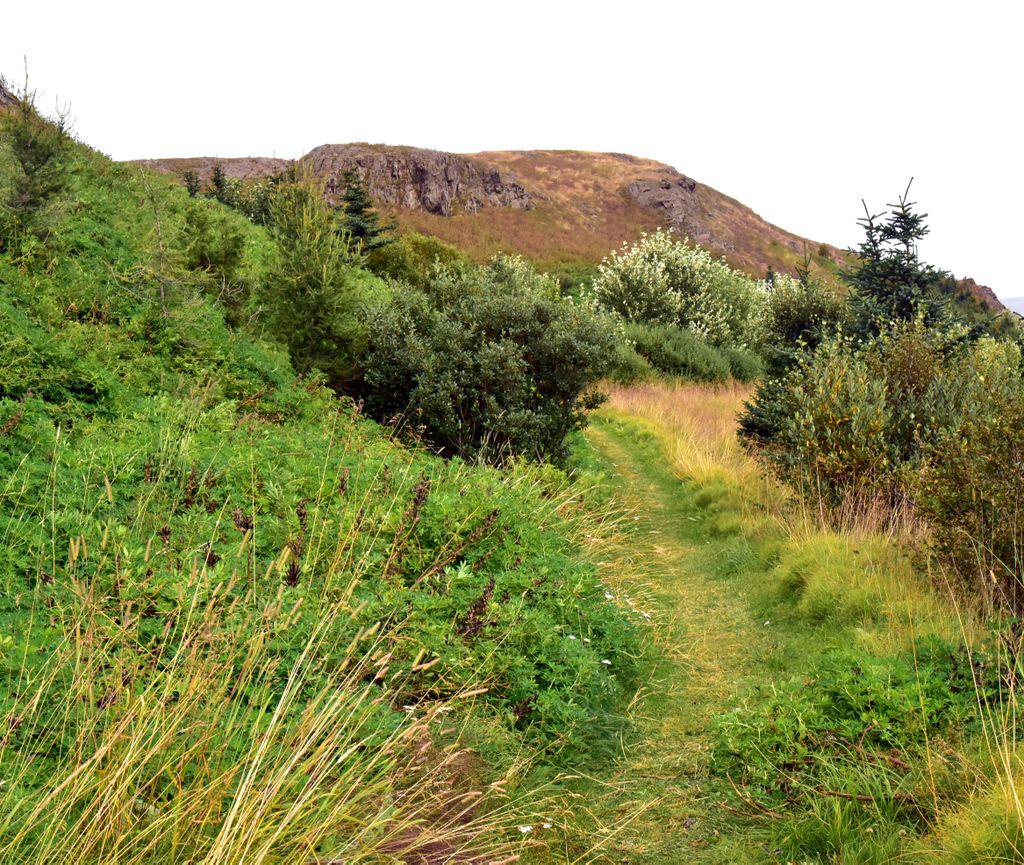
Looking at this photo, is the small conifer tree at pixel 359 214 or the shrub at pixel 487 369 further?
the small conifer tree at pixel 359 214

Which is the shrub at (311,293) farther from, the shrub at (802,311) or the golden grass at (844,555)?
the shrub at (802,311)

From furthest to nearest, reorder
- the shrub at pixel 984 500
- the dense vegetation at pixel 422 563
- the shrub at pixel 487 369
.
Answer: the shrub at pixel 487 369 < the shrub at pixel 984 500 < the dense vegetation at pixel 422 563

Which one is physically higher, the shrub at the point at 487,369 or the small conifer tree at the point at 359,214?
the small conifer tree at the point at 359,214

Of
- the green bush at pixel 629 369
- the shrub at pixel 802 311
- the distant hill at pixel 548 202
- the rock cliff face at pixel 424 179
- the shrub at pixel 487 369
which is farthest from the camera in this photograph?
the rock cliff face at pixel 424 179

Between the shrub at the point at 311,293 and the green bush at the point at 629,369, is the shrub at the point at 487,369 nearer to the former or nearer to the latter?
the shrub at the point at 311,293

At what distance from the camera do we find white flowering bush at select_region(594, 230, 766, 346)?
28.6 m

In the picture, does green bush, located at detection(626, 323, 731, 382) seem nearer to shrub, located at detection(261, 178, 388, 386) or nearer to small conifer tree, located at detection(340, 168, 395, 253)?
small conifer tree, located at detection(340, 168, 395, 253)

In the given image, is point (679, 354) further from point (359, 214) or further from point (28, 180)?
point (28, 180)

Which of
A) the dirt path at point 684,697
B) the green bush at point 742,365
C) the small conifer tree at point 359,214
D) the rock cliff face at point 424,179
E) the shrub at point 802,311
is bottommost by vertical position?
the dirt path at point 684,697

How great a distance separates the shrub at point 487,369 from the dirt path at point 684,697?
71.1 inches

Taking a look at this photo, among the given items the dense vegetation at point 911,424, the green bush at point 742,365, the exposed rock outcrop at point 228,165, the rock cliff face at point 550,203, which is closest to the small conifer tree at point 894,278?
the dense vegetation at point 911,424

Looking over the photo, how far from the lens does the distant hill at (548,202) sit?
184 feet

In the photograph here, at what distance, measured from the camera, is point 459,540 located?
5578 mm

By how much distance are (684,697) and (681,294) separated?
25.6m
